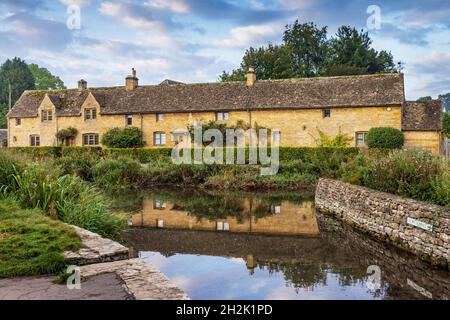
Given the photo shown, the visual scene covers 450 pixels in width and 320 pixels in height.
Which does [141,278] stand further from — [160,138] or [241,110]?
[160,138]

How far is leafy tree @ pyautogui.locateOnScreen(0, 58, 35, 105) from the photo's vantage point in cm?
7912

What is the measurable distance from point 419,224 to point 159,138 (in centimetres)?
2956

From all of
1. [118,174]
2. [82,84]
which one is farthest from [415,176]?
[82,84]

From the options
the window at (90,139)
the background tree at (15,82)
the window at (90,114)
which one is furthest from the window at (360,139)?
the background tree at (15,82)

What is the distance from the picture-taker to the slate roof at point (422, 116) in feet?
99.2

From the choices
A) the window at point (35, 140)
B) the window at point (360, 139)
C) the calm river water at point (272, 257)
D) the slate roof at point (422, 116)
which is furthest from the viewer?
the window at point (35, 140)

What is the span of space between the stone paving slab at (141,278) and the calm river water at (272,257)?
1.40 m

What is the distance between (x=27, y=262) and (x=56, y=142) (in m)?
35.9

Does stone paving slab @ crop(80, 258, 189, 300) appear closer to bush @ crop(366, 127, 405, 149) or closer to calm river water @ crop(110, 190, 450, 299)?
calm river water @ crop(110, 190, 450, 299)

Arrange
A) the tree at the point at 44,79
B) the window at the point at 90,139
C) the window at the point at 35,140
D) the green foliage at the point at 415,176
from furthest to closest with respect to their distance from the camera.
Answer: the tree at the point at 44,79 < the window at the point at 35,140 < the window at the point at 90,139 < the green foliage at the point at 415,176

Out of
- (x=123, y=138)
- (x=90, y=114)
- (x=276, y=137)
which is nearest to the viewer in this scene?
(x=276, y=137)

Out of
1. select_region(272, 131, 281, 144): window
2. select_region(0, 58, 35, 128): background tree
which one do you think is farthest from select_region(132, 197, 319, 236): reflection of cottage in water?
select_region(0, 58, 35, 128): background tree

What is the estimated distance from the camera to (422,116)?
103 ft

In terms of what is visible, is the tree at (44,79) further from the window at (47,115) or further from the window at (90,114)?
the window at (90,114)
